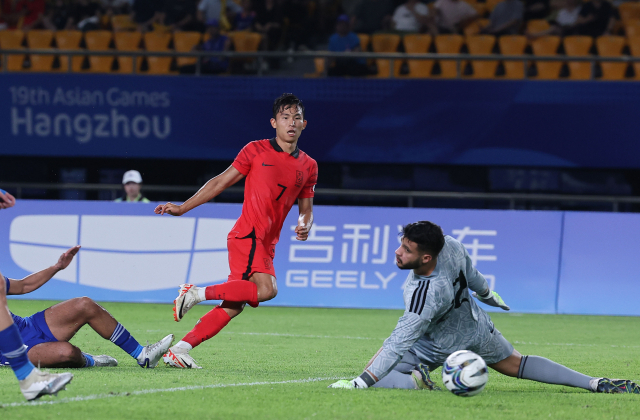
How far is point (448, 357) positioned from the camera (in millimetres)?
5633

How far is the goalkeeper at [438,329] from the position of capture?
551 centimetres

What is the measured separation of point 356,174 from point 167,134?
12.3 ft

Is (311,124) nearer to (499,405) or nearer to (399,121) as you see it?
(399,121)

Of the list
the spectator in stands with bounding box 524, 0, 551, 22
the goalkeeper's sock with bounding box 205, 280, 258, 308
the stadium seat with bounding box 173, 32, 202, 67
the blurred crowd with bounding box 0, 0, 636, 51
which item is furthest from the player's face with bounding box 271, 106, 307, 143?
the spectator in stands with bounding box 524, 0, 551, 22

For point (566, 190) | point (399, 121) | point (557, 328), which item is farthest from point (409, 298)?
point (566, 190)

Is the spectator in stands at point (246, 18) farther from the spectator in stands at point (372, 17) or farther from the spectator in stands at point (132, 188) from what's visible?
the spectator in stands at point (132, 188)

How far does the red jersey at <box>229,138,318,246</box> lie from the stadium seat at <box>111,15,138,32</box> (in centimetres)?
1213

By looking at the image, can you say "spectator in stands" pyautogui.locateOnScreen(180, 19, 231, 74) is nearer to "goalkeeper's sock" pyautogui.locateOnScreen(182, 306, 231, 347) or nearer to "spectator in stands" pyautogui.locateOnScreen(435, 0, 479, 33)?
"spectator in stands" pyautogui.locateOnScreen(435, 0, 479, 33)

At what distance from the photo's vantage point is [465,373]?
546 centimetres

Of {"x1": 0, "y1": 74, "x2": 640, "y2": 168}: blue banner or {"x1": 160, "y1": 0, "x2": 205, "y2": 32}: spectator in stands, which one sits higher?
{"x1": 160, "y1": 0, "x2": 205, "y2": 32}: spectator in stands

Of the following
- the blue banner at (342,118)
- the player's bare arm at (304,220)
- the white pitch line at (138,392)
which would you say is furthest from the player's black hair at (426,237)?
the blue banner at (342,118)

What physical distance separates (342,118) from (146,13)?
4.96 m

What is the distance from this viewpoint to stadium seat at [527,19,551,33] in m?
17.4

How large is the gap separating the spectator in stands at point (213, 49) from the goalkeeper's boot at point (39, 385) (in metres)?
12.4
